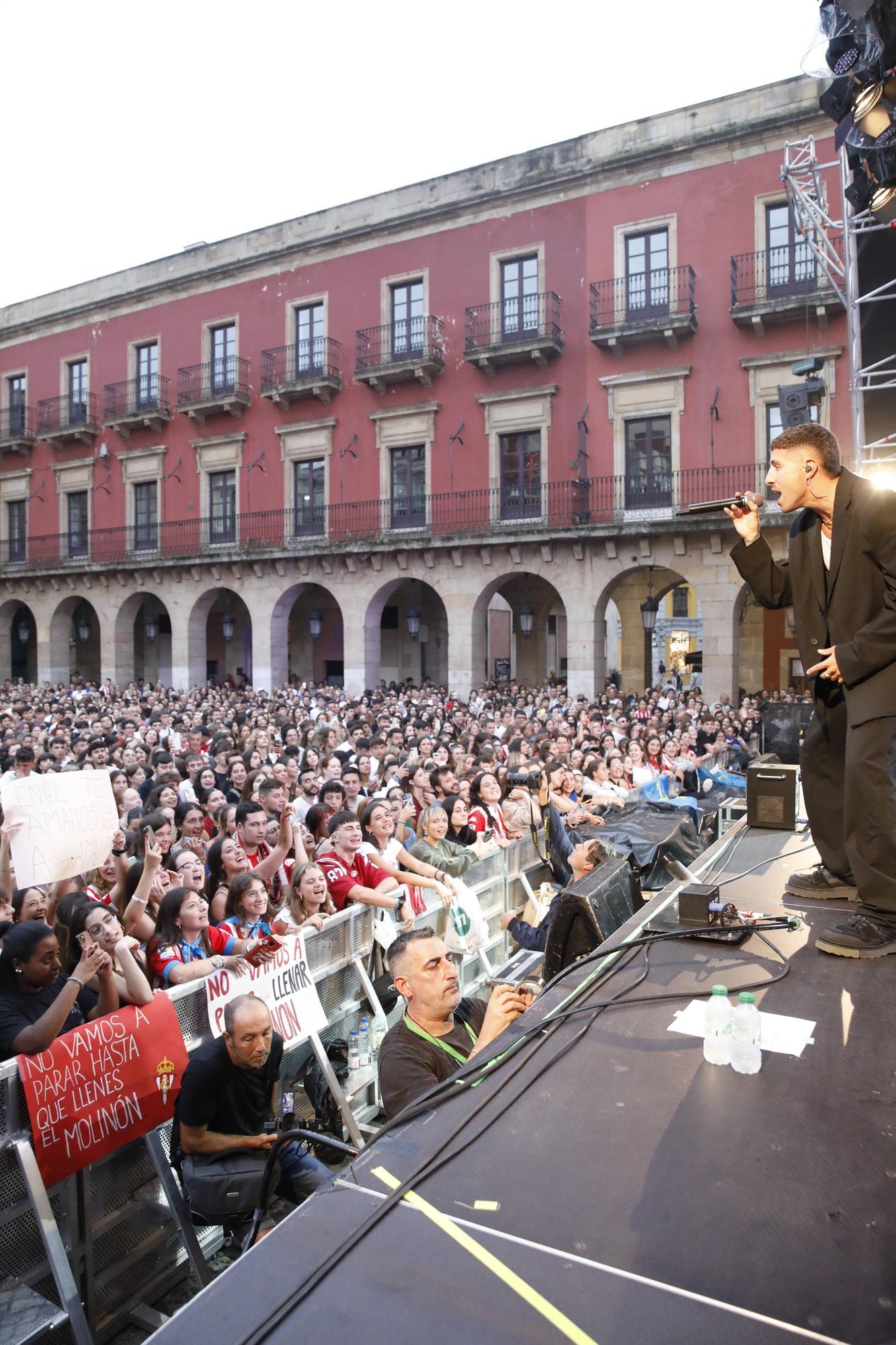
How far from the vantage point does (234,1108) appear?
12.2 ft

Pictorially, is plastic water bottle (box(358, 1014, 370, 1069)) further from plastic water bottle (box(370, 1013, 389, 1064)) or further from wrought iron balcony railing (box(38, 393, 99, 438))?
wrought iron balcony railing (box(38, 393, 99, 438))

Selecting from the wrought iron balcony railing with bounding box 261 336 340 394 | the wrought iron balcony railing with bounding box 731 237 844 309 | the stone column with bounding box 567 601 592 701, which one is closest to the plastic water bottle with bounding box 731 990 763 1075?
the stone column with bounding box 567 601 592 701

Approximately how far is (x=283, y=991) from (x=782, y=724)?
301 inches

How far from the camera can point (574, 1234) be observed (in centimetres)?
175

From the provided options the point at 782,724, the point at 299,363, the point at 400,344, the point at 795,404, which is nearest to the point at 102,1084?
the point at 795,404

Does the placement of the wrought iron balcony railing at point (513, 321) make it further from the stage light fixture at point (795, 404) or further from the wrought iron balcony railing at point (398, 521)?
the stage light fixture at point (795, 404)

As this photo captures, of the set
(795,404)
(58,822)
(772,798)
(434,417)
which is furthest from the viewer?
(434,417)

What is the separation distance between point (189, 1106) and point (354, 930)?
70.0 inches

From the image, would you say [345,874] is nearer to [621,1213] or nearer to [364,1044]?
[364,1044]

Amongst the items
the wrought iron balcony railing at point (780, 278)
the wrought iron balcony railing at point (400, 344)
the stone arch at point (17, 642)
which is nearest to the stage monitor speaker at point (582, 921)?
the wrought iron balcony railing at point (780, 278)

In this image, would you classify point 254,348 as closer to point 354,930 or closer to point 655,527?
point 655,527

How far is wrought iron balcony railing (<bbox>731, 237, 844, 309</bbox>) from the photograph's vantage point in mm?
18531

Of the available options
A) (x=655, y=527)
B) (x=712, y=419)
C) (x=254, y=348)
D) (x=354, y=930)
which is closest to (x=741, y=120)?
(x=712, y=419)

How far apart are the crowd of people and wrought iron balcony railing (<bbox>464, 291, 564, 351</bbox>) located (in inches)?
399
